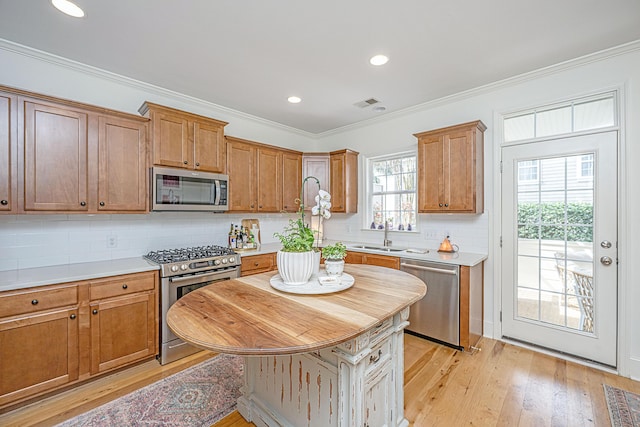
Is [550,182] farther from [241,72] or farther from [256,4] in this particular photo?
[241,72]

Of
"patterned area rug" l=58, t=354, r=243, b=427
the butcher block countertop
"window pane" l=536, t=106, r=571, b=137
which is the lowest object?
"patterned area rug" l=58, t=354, r=243, b=427

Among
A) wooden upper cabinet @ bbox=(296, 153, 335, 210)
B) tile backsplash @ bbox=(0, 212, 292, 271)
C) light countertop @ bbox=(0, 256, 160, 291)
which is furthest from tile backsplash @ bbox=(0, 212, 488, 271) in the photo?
wooden upper cabinet @ bbox=(296, 153, 335, 210)

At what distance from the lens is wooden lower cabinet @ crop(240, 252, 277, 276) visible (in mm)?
3268

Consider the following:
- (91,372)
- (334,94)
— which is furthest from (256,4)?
(91,372)

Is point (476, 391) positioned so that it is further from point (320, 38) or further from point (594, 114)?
point (320, 38)

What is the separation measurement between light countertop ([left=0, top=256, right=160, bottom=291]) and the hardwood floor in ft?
2.93

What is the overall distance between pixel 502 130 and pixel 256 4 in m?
2.75

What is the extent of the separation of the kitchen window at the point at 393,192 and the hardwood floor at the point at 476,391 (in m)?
1.80

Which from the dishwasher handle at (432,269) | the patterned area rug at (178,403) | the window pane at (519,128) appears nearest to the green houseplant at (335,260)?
the patterned area rug at (178,403)

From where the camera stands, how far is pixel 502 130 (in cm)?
304

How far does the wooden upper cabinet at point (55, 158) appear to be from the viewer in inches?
84.7

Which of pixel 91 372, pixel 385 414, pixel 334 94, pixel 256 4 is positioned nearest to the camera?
pixel 385 414

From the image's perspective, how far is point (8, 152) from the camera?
2.07 m

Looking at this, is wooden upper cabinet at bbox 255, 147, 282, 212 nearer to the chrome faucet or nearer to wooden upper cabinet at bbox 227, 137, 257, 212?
wooden upper cabinet at bbox 227, 137, 257, 212
